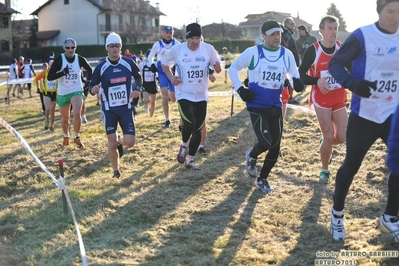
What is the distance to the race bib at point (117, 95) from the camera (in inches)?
285

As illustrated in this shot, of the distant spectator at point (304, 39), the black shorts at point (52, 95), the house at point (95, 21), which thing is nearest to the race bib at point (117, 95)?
the black shorts at point (52, 95)

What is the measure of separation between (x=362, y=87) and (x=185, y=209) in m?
2.66

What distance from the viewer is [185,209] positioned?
19.4 ft

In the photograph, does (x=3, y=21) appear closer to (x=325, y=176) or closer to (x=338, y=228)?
(x=325, y=176)

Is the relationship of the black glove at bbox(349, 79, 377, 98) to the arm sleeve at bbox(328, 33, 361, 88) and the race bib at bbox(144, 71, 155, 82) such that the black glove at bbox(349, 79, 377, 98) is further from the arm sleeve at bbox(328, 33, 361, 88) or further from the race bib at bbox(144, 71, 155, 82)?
the race bib at bbox(144, 71, 155, 82)

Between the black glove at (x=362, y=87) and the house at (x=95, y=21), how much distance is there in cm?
6418

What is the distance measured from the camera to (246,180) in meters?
7.03

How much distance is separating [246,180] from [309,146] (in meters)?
2.41

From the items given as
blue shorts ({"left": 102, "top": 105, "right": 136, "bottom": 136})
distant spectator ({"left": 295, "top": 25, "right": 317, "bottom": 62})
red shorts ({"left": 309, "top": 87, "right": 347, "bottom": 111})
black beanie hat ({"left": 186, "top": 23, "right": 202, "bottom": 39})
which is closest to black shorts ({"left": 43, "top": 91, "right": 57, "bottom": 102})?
blue shorts ({"left": 102, "top": 105, "right": 136, "bottom": 136})

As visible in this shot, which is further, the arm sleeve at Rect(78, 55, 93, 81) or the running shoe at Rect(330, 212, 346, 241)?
the arm sleeve at Rect(78, 55, 93, 81)

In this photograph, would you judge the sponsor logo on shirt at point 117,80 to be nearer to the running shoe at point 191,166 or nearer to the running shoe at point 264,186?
the running shoe at point 191,166

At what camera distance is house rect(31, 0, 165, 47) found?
68375 millimetres

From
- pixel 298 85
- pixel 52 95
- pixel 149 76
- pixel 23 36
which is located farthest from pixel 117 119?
pixel 23 36

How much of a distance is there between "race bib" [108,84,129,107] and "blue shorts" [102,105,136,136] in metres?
0.07
